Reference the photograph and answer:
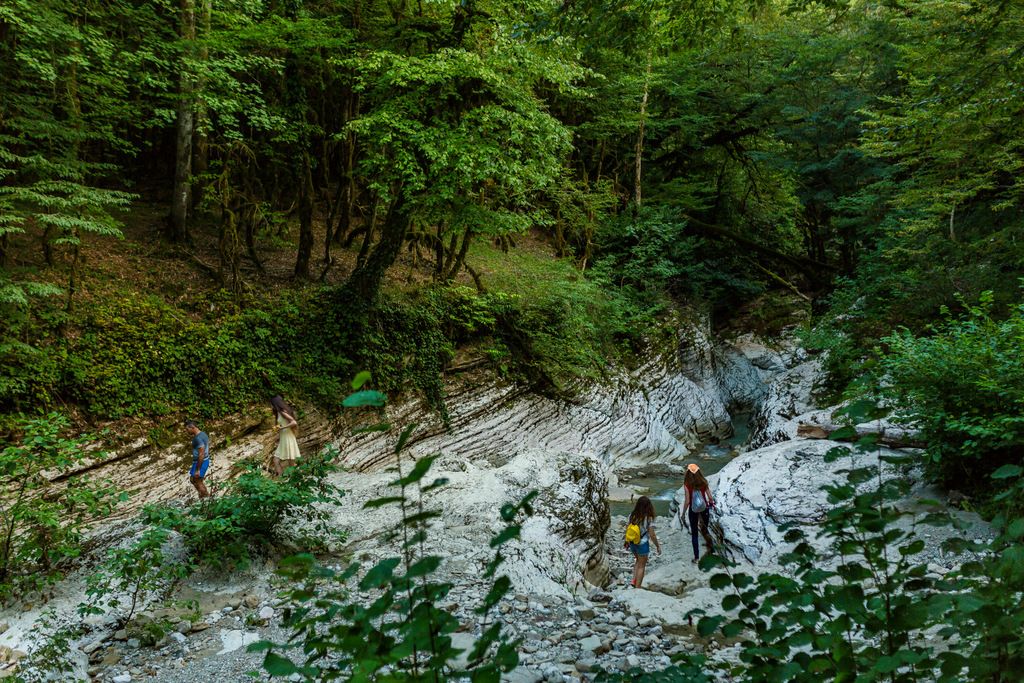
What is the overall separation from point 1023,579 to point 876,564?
455mm

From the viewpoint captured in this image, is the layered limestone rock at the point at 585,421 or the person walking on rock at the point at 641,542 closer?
the person walking on rock at the point at 641,542

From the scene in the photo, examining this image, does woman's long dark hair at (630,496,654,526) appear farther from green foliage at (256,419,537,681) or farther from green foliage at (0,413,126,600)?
green foliage at (256,419,537,681)

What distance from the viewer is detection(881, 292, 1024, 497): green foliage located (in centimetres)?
619

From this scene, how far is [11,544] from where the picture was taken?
17.5 feet

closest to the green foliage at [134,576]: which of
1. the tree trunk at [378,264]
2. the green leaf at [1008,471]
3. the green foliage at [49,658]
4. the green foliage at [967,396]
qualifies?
the green foliage at [49,658]

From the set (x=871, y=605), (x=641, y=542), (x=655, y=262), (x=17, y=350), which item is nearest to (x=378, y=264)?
(x=17, y=350)

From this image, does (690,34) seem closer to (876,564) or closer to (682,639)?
(876,564)

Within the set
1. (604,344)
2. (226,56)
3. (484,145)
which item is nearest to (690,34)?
(484,145)

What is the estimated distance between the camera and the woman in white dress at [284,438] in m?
8.22

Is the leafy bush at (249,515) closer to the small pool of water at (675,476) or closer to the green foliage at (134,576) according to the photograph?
the green foliage at (134,576)

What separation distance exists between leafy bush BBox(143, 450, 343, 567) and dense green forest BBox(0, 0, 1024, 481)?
296cm

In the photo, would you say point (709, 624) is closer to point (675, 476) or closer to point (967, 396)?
point (967, 396)

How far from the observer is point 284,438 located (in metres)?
→ 8.27

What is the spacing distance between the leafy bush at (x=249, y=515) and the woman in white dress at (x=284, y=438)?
198 cm
